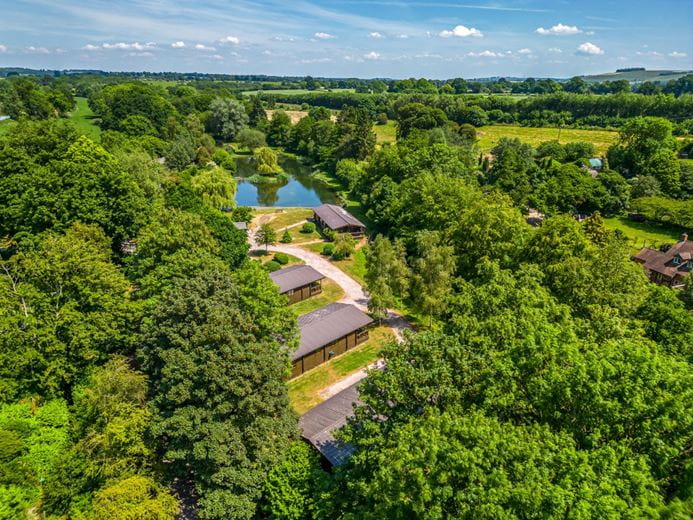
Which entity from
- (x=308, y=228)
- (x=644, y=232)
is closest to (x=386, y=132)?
(x=308, y=228)

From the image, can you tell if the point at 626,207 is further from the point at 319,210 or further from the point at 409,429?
the point at 409,429

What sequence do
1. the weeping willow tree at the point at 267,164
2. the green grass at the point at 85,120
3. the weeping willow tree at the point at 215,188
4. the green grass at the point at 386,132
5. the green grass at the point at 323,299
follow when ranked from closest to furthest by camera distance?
the green grass at the point at 323,299 < the weeping willow tree at the point at 215,188 < the weeping willow tree at the point at 267,164 < the green grass at the point at 85,120 < the green grass at the point at 386,132

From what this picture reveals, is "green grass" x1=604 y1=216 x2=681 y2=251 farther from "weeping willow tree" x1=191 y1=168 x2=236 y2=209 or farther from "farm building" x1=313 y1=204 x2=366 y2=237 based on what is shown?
"weeping willow tree" x1=191 y1=168 x2=236 y2=209

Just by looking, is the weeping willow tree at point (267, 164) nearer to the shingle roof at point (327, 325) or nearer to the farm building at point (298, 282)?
the farm building at point (298, 282)

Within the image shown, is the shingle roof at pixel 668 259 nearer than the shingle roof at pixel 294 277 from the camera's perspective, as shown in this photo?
No

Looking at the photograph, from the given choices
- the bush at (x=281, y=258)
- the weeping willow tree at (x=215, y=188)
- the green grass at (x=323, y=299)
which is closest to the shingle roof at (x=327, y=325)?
the green grass at (x=323, y=299)

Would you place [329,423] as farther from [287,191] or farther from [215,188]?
[287,191]

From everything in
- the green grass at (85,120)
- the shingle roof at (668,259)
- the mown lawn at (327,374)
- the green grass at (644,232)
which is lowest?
the mown lawn at (327,374)
